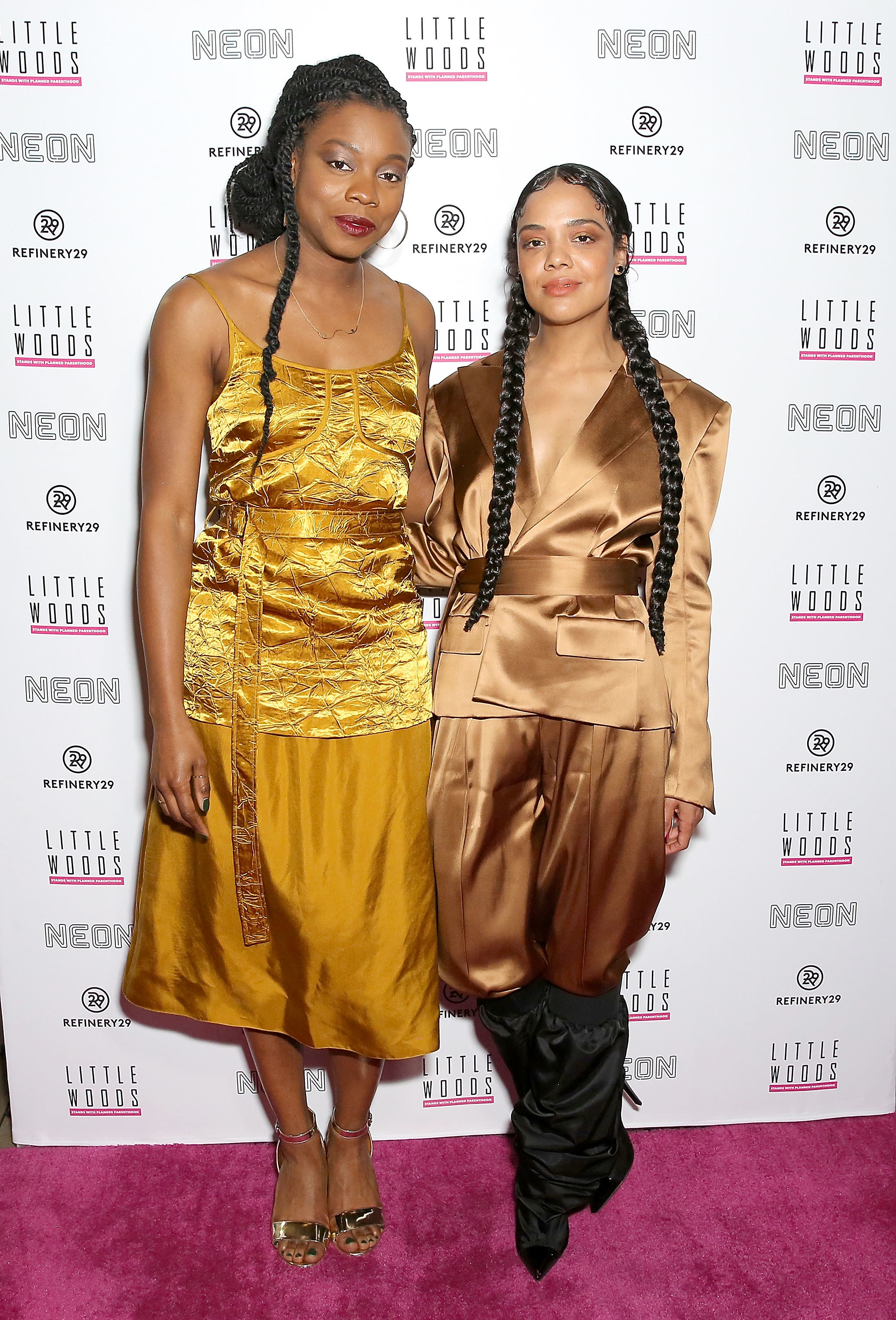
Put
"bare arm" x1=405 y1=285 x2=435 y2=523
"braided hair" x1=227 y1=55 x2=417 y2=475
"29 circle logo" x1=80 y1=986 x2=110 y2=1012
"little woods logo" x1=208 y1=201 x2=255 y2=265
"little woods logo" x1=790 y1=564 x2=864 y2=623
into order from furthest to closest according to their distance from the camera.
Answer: "29 circle logo" x1=80 y1=986 x2=110 y2=1012 < "little woods logo" x1=790 y1=564 x2=864 y2=623 < "little woods logo" x1=208 y1=201 x2=255 y2=265 < "bare arm" x1=405 y1=285 x2=435 y2=523 < "braided hair" x1=227 y1=55 x2=417 y2=475

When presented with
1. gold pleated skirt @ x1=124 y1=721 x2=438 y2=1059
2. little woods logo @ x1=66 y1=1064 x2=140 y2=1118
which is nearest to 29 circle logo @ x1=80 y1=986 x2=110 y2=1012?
little woods logo @ x1=66 y1=1064 x2=140 y2=1118

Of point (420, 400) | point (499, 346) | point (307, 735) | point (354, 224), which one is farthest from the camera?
point (499, 346)

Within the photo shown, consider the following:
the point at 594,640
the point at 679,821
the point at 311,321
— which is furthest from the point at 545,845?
the point at 311,321

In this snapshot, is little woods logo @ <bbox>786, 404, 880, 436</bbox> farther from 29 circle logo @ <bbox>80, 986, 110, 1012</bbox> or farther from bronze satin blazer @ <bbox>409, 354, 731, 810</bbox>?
29 circle logo @ <bbox>80, 986, 110, 1012</bbox>

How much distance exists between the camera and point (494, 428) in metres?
1.65

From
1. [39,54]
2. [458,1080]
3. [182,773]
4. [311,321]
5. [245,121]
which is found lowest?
[458,1080]

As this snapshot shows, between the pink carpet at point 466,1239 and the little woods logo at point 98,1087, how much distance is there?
0.29ft

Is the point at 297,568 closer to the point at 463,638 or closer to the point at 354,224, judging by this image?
the point at 463,638

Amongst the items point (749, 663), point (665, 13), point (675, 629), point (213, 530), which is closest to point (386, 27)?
point (665, 13)

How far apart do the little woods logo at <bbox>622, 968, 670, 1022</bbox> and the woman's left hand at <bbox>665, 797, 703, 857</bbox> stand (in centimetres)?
53

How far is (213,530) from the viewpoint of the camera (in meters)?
1.67

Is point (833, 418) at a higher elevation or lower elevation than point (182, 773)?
higher

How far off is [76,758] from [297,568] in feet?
2.57

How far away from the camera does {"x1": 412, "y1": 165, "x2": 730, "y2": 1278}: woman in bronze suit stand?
1614 millimetres
